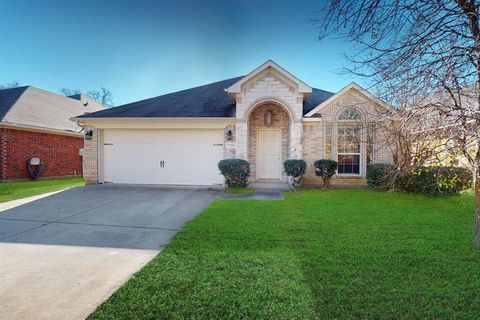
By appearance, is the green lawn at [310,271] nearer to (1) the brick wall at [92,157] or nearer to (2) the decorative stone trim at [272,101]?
(2) the decorative stone trim at [272,101]

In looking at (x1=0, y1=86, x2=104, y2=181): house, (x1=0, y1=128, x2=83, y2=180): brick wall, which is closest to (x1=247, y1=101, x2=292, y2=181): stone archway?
(x1=0, y1=86, x2=104, y2=181): house

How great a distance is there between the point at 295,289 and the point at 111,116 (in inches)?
424

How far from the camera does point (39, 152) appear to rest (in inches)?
515

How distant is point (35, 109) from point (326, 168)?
17.8 metres

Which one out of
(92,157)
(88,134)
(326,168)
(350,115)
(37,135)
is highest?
(350,115)

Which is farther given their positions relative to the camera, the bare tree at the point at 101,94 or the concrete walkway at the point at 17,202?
the bare tree at the point at 101,94

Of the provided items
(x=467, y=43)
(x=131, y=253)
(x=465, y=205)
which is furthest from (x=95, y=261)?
(x=465, y=205)

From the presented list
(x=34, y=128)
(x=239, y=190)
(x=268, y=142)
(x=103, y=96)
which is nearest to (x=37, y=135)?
(x=34, y=128)

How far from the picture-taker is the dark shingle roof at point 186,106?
33.8ft

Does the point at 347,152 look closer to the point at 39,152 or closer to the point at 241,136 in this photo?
the point at 241,136

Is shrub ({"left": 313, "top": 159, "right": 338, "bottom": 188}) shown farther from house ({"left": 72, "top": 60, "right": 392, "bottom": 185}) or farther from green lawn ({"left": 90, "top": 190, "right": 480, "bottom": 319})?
green lawn ({"left": 90, "top": 190, "right": 480, "bottom": 319})

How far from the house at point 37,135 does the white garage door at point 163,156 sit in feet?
19.5

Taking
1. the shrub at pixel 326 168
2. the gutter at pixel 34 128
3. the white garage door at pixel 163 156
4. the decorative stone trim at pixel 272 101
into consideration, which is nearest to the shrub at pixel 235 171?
the white garage door at pixel 163 156

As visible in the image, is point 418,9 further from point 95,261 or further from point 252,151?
point 252,151
